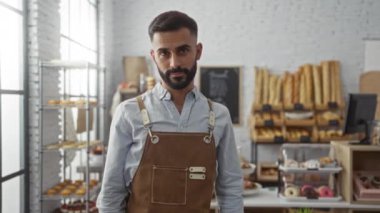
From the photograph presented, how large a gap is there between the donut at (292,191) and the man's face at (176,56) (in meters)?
1.85

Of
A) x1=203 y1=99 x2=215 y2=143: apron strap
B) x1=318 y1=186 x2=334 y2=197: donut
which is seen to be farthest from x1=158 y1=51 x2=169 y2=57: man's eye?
x1=318 y1=186 x2=334 y2=197: donut

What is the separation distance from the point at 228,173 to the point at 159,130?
0.90 ft

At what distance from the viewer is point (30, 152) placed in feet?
11.5

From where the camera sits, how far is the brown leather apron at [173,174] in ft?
4.44

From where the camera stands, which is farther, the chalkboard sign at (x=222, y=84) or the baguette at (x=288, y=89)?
the chalkboard sign at (x=222, y=84)

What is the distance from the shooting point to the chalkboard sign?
19.7 ft

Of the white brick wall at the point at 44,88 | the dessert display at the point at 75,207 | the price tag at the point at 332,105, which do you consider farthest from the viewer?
the price tag at the point at 332,105

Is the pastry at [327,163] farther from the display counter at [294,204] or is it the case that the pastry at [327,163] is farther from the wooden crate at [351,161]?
the display counter at [294,204]

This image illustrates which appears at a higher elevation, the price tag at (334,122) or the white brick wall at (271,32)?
the white brick wall at (271,32)

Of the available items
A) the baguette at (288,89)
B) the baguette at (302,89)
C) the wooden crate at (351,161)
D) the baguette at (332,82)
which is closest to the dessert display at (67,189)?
the wooden crate at (351,161)

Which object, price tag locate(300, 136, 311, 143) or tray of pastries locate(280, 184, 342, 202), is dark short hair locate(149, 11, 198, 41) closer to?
tray of pastries locate(280, 184, 342, 202)

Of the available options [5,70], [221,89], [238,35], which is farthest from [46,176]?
[238,35]

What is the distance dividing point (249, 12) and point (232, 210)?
195 inches

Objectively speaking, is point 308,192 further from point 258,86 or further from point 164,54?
point 258,86
